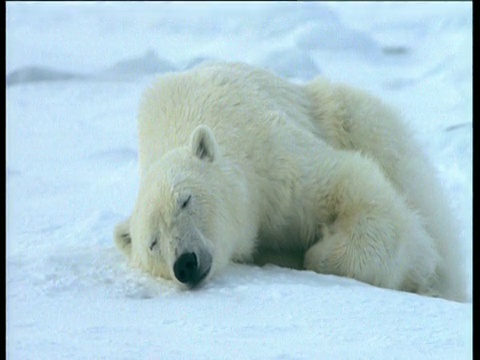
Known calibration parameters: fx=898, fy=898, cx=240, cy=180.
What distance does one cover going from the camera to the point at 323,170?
4.14 meters

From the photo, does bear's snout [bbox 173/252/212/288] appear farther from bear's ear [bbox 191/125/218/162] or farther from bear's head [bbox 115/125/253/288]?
bear's ear [bbox 191/125/218/162]

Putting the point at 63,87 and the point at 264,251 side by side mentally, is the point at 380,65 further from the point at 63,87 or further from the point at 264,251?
the point at 264,251

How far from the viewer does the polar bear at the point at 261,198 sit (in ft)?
12.0

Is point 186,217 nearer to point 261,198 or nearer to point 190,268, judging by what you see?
point 190,268

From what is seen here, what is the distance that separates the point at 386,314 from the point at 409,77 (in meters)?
6.59

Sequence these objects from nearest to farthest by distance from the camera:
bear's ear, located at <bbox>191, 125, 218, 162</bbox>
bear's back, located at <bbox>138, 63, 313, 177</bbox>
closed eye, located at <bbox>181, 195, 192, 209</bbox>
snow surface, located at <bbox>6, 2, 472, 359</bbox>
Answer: snow surface, located at <bbox>6, 2, 472, 359</bbox> → closed eye, located at <bbox>181, 195, 192, 209</bbox> → bear's ear, located at <bbox>191, 125, 218, 162</bbox> → bear's back, located at <bbox>138, 63, 313, 177</bbox>

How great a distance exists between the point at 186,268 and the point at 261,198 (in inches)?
30.5

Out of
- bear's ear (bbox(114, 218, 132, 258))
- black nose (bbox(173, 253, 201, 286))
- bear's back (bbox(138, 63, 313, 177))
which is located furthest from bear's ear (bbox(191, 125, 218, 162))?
black nose (bbox(173, 253, 201, 286))

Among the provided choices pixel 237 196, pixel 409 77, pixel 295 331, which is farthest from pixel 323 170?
pixel 409 77

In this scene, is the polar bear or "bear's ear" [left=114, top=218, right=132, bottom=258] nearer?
the polar bear

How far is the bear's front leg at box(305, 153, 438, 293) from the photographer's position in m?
3.99

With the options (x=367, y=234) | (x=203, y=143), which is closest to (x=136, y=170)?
(x=203, y=143)

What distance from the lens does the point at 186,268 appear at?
3445 mm

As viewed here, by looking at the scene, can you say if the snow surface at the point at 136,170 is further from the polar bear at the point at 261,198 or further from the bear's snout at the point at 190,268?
the polar bear at the point at 261,198
